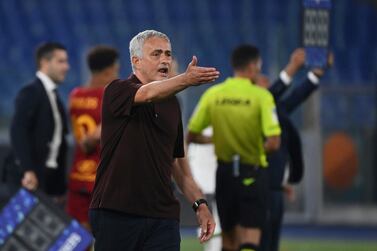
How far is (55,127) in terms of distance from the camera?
9.47 metres

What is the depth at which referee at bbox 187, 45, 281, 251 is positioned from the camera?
9.18 m

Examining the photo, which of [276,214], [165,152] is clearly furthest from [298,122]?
[165,152]

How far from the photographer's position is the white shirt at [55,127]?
946 cm

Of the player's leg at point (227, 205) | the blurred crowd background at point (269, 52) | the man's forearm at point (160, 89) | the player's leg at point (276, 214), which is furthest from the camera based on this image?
the blurred crowd background at point (269, 52)

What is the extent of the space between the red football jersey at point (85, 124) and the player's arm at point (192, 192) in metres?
2.67

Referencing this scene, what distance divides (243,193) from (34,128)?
1.66m

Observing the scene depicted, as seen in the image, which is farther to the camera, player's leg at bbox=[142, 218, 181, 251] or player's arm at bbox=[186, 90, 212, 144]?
player's arm at bbox=[186, 90, 212, 144]

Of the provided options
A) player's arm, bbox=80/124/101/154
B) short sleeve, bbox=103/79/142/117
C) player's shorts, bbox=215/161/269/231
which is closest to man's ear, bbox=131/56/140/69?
short sleeve, bbox=103/79/142/117

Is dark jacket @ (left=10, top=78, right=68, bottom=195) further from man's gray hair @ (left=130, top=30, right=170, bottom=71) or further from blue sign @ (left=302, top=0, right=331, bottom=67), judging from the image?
man's gray hair @ (left=130, top=30, right=170, bottom=71)

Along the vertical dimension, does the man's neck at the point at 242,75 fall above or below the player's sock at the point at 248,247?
above

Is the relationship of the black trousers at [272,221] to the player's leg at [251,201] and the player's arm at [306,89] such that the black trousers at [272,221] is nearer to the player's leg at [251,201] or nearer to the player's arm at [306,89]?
the player's leg at [251,201]

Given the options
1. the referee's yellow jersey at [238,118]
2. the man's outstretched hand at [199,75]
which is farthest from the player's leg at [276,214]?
the man's outstretched hand at [199,75]

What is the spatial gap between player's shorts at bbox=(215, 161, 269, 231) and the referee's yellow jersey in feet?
0.27

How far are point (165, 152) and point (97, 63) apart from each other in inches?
130
